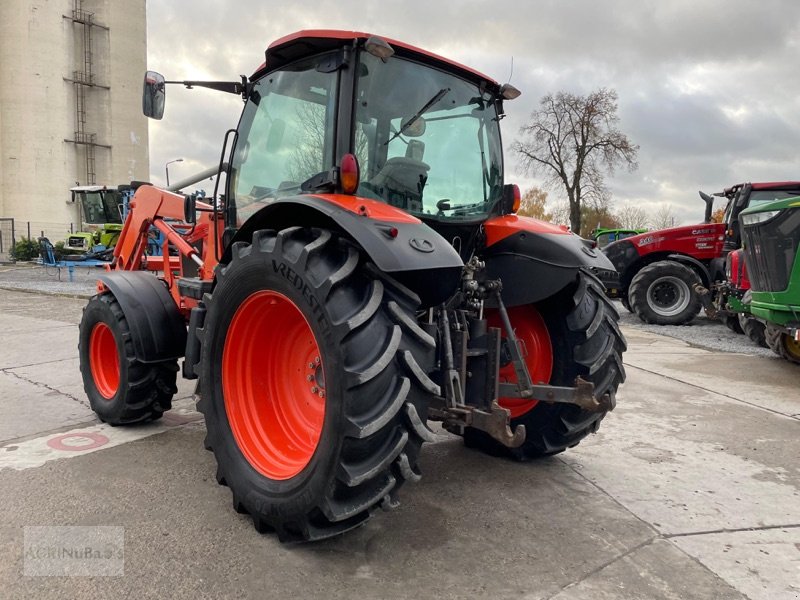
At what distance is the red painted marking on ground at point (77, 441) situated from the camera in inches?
148

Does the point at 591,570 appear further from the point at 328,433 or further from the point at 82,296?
the point at 82,296

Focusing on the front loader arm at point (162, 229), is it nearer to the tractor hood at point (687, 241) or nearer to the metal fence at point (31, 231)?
the tractor hood at point (687, 241)

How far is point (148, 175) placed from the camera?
37.7 meters

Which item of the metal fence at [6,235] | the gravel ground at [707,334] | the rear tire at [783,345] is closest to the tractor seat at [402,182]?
the rear tire at [783,345]

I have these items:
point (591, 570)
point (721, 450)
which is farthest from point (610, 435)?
point (591, 570)

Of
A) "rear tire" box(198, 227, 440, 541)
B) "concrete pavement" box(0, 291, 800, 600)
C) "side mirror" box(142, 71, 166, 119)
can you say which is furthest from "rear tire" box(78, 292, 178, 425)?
"rear tire" box(198, 227, 440, 541)

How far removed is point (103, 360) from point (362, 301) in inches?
116

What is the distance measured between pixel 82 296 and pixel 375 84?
12.2 metres

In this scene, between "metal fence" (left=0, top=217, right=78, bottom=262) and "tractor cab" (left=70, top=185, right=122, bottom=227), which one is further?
"metal fence" (left=0, top=217, right=78, bottom=262)

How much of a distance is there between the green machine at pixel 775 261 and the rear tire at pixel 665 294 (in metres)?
3.51

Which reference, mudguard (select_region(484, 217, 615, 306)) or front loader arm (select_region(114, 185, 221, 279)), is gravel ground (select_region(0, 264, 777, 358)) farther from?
front loader arm (select_region(114, 185, 221, 279))

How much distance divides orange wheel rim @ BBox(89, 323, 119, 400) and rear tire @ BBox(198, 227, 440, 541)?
201 centimetres

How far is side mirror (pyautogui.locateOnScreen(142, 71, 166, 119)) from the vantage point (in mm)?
3654

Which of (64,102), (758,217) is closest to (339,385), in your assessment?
(758,217)
